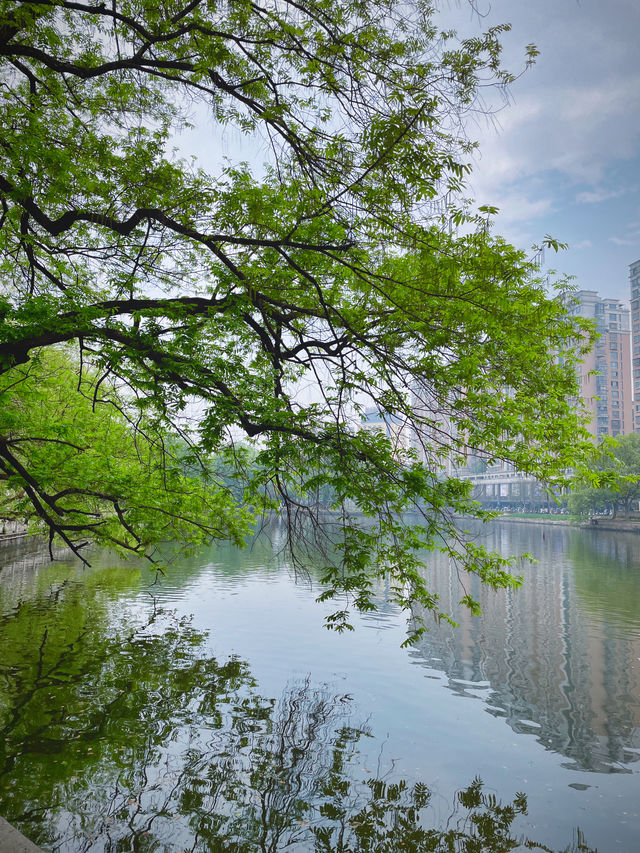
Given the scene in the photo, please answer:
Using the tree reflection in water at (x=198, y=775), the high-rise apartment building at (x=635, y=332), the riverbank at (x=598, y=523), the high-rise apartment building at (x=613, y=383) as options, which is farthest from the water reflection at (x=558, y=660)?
the high-rise apartment building at (x=613, y=383)

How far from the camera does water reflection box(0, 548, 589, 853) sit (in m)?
7.37

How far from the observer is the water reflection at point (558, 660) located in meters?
12.4

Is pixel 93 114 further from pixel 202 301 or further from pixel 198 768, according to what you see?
pixel 198 768

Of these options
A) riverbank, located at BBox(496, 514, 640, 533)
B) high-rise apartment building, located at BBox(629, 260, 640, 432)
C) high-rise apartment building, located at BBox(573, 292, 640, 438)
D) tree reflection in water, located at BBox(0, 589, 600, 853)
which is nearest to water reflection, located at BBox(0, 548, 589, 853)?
tree reflection in water, located at BBox(0, 589, 600, 853)

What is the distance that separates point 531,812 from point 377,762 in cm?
246

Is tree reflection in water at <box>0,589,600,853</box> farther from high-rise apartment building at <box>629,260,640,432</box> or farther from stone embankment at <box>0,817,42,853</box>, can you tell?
high-rise apartment building at <box>629,260,640,432</box>

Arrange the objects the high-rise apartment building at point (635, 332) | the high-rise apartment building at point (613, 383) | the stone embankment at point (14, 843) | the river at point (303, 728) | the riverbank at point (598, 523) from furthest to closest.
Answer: the high-rise apartment building at point (613, 383) → the high-rise apartment building at point (635, 332) → the riverbank at point (598, 523) → the river at point (303, 728) → the stone embankment at point (14, 843)

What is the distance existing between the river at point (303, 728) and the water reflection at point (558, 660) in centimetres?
7

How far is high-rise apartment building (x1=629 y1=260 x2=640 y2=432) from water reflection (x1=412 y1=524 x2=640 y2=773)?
3352 inches

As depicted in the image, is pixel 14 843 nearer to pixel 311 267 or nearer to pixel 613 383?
pixel 311 267

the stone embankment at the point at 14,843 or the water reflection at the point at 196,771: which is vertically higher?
the stone embankment at the point at 14,843

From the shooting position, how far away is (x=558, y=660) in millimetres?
17750

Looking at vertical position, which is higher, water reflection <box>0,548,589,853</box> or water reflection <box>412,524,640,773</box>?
water reflection <box>0,548,589,853</box>

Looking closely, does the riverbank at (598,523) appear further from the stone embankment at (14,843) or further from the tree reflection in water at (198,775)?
the stone embankment at (14,843)
